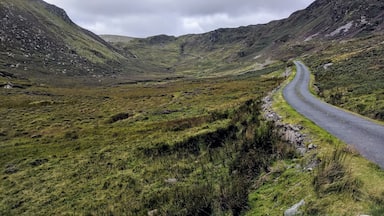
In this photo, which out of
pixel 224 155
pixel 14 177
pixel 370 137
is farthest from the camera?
pixel 14 177

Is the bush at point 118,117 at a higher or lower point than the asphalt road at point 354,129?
lower

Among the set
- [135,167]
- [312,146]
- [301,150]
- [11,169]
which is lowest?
[11,169]

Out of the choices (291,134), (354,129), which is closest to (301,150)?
(291,134)

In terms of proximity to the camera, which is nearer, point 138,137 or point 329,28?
point 138,137

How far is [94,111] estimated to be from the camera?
59969 mm

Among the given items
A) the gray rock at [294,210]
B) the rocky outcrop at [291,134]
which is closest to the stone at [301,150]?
the rocky outcrop at [291,134]

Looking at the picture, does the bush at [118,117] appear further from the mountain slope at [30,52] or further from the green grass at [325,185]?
the mountain slope at [30,52]

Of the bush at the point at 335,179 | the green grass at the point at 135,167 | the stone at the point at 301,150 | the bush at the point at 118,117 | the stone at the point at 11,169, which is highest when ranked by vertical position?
the bush at the point at 335,179

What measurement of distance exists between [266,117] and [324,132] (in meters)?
8.76

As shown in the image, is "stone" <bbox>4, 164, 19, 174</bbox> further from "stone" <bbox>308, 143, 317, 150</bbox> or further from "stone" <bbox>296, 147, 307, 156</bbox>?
"stone" <bbox>308, 143, 317, 150</bbox>

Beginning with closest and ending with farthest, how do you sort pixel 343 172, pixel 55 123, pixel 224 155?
pixel 343 172 → pixel 224 155 → pixel 55 123

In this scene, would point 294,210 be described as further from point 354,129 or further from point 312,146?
point 354,129

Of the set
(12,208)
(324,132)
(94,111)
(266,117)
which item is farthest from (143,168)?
(94,111)

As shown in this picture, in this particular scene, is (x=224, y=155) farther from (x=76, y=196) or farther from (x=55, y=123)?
(x=55, y=123)
